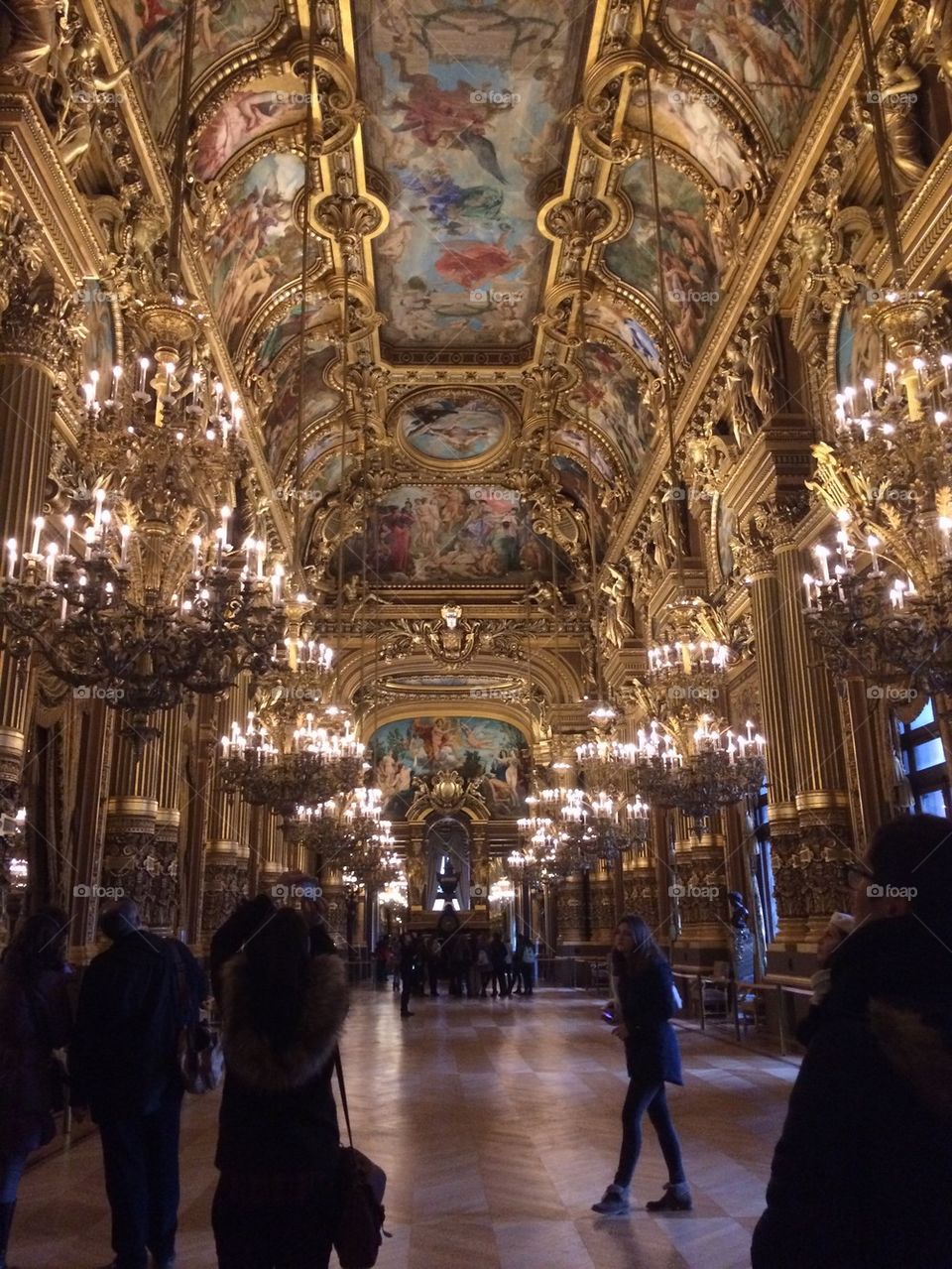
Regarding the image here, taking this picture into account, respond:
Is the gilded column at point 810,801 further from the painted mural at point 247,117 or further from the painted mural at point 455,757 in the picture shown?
the painted mural at point 455,757

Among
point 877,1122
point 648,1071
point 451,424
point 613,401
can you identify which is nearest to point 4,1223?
point 648,1071

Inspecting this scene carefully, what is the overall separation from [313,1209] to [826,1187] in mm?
1563

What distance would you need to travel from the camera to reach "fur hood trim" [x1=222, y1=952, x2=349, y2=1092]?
2.59 metres

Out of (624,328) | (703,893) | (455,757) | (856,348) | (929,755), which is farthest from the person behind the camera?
(455,757)

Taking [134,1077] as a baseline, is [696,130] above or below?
above

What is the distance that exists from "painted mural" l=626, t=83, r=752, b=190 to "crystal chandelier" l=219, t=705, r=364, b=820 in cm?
820

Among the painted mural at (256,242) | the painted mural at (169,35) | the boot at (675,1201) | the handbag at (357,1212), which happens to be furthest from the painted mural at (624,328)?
the handbag at (357,1212)

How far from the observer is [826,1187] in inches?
58.3

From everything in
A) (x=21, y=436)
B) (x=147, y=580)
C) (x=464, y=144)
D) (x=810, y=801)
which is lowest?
(x=810, y=801)

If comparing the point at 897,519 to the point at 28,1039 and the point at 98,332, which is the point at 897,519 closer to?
the point at 28,1039

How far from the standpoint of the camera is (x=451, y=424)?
65.9 ft

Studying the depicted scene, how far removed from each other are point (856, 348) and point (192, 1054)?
8793 mm

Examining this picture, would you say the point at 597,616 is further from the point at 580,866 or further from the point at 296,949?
the point at 296,949

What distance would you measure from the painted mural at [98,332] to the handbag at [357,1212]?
760cm
